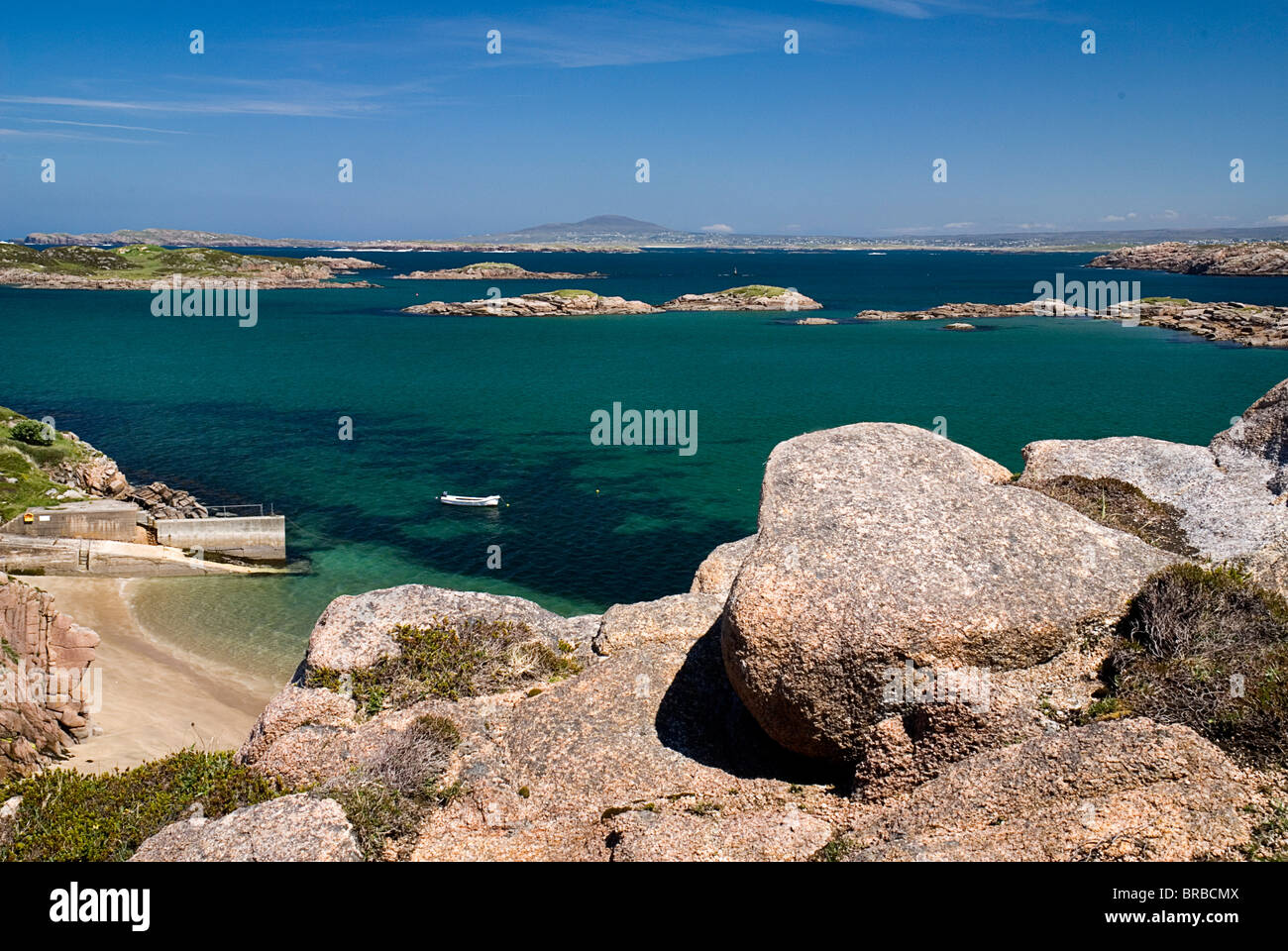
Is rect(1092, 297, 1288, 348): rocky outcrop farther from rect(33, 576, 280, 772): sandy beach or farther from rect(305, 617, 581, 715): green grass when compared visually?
rect(33, 576, 280, 772): sandy beach

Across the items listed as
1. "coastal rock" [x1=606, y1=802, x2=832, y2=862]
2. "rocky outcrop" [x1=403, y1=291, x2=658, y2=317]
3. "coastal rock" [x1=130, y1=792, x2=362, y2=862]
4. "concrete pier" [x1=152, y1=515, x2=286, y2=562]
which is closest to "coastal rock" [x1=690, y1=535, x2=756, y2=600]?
"coastal rock" [x1=606, y1=802, x2=832, y2=862]

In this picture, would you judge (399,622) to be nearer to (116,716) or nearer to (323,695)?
(323,695)

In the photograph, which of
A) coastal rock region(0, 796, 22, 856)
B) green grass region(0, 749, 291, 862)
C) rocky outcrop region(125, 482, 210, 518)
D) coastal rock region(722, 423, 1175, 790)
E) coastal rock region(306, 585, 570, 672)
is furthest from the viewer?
rocky outcrop region(125, 482, 210, 518)

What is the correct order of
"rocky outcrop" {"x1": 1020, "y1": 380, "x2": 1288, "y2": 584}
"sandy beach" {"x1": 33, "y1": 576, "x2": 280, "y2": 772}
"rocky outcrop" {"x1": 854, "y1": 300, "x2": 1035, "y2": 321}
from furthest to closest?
1. "rocky outcrop" {"x1": 854, "y1": 300, "x2": 1035, "y2": 321}
2. "sandy beach" {"x1": 33, "y1": 576, "x2": 280, "y2": 772}
3. "rocky outcrop" {"x1": 1020, "y1": 380, "x2": 1288, "y2": 584}

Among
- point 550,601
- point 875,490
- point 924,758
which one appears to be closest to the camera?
point 924,758

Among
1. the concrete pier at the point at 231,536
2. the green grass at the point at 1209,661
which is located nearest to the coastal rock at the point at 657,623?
the green grass at the point at 1209,661

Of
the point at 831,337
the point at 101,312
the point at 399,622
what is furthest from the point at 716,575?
the point at 101,312

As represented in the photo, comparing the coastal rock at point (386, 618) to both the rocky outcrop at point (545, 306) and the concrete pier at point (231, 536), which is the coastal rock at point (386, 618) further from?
the rocky outcrop at point (545, 306)
